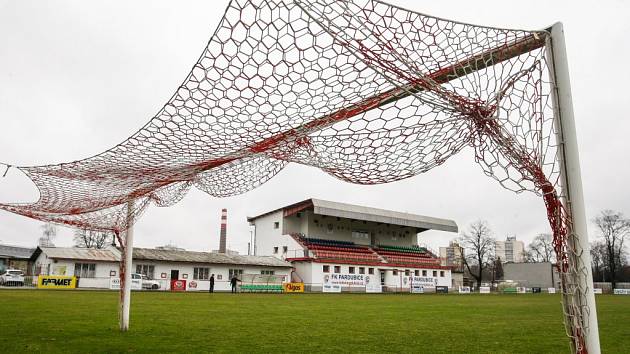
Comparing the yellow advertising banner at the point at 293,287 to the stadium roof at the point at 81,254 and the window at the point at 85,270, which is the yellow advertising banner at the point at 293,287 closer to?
the stadium roof at the point at 81,254

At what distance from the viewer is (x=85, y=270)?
34500mm

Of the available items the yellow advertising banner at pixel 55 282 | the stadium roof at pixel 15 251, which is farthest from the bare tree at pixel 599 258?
the stadium roof at pixel 15 251

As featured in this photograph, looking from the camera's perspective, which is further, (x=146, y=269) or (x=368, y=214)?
(x=368, y=214)

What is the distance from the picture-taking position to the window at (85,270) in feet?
112

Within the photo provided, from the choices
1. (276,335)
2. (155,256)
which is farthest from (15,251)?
(276,335)

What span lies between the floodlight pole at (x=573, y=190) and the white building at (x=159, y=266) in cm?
3440

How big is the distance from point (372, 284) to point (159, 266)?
17.9 m

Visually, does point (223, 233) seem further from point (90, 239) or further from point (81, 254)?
point (90, 239)

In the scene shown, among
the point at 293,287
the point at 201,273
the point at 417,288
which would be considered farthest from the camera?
the point at 417,288

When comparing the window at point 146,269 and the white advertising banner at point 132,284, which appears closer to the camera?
the white advertising banner at point 132,284

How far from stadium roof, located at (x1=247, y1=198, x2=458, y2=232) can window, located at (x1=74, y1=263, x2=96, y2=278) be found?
16.6 metres

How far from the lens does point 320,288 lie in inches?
1551

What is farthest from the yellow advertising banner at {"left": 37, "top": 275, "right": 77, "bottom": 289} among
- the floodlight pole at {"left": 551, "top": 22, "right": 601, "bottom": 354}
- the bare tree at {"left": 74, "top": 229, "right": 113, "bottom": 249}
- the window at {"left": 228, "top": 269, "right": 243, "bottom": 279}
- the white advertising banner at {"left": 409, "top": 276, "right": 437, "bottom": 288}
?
the floodlight pole at {"left": 551, "top": 22, "right": 601, "bottom": 354}

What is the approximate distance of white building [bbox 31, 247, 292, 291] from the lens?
3374 cm
